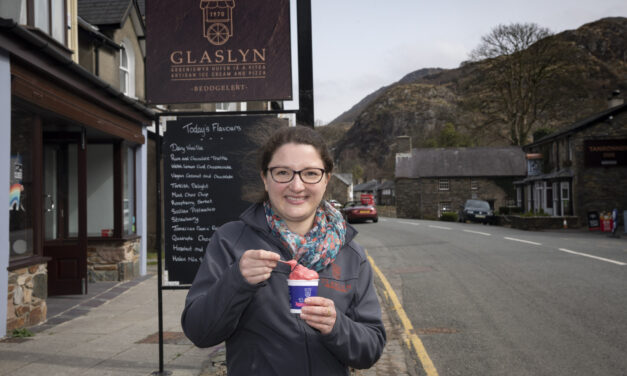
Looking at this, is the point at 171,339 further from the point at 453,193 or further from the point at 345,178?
the point at 345,178

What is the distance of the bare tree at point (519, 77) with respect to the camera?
139 feet

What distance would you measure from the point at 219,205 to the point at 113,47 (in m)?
10.8

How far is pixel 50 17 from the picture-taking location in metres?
9.30

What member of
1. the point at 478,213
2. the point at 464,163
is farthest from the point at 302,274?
the point at 464,163

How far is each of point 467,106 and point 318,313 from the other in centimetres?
4710

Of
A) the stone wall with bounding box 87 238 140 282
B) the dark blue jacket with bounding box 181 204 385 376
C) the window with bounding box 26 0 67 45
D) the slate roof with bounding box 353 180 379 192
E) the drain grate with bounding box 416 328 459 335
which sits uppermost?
the window with bounding box 26 0 67 45

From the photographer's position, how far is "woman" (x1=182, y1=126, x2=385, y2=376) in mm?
1853

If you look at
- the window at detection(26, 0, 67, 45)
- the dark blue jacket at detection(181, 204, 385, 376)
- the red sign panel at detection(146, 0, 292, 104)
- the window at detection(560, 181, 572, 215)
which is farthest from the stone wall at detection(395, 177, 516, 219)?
the dark blue jacket at detection(181, 204, 385, 376)

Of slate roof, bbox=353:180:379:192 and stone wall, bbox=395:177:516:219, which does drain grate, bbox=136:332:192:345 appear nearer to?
stone wall, bbox=395:177:516:219

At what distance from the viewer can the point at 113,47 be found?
13625mm

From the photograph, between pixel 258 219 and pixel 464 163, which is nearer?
pixel 258 219

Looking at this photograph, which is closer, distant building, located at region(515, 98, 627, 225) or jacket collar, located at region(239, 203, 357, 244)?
jacket collar, located at region(239, 203, 357, 244)

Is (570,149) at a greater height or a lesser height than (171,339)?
greater

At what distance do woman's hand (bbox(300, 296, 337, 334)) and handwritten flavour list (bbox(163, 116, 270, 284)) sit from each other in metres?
3.04
